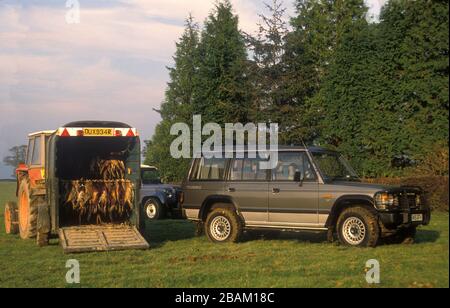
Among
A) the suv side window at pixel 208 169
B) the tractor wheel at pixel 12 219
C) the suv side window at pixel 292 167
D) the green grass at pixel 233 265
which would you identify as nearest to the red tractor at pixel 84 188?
the tractor wheel at pixel 12 219

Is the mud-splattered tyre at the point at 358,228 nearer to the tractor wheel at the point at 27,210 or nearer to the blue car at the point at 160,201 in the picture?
the tractor wheel at the point at 27,210

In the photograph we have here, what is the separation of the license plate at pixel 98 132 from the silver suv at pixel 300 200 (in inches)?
88.7

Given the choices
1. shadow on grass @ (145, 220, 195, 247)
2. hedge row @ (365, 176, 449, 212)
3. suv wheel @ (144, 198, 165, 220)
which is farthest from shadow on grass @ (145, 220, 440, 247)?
suv wheel @ (144, 198, 165, 220)

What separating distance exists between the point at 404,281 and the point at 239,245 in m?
6.51

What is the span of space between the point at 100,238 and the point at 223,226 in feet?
9.23

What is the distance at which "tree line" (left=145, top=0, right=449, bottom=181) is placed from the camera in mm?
18125

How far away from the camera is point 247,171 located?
1277 cm

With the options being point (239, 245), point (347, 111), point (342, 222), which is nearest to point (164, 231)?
point (239, 245)

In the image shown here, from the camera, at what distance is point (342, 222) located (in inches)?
447

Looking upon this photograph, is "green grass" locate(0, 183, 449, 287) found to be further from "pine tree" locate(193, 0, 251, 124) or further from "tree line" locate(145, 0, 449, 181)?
"pine tree" locate(193, 0, 251, 124)

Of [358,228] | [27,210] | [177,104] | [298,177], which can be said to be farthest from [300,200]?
[177,104]

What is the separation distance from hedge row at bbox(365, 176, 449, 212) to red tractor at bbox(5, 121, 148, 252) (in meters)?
5.53
